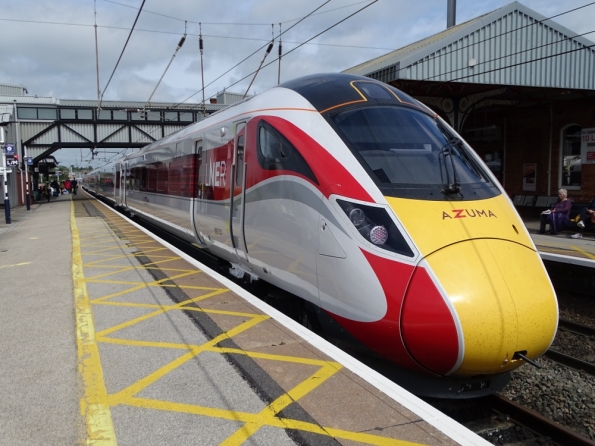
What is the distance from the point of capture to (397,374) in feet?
14.7

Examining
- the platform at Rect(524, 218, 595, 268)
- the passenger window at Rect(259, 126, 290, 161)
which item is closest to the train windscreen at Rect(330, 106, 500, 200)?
the passenger window at Rect(259, 126, 290, 161)

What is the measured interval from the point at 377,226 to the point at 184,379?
1942 millimetres

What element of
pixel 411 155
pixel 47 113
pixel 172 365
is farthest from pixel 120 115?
pixel 172 365

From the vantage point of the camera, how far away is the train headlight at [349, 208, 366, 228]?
14.5 ft

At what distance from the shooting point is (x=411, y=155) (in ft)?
16.6

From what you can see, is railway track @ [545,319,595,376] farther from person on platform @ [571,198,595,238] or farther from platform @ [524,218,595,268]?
person on platform @ [571,198,595,238]

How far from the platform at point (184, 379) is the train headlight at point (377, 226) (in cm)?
97

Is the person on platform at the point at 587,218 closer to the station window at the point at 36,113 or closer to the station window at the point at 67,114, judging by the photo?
the station window at the point at 67,114

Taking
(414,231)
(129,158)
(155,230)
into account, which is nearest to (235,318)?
(414,231)

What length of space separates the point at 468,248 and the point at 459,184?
0.84 metres

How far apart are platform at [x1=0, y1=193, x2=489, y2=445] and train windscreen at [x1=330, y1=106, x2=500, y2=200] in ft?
5.32

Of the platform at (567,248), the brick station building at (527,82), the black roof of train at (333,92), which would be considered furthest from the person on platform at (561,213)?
the black roof of train at (333,92)

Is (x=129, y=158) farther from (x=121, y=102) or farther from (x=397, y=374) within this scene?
(x=121, y=102)

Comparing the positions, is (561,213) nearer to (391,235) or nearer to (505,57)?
(505,57)
